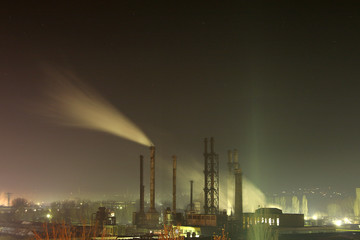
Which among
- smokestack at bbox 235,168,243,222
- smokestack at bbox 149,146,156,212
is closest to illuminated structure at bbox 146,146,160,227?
smokestack at bbox 149,146,156,212

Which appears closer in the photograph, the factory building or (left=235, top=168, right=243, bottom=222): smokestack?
the factory building

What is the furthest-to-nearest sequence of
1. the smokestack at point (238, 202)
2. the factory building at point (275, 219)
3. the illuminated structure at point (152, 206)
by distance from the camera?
the illuminated structure at point (152, 206), the smokestack at point (238, 202), the factory building at point (275, 219)

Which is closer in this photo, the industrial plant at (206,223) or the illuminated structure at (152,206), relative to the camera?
the industrial plant at (206,223)

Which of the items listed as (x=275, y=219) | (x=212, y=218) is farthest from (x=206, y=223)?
(x=275, y=219)

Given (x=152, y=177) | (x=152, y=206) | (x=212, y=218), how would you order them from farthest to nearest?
(x=152, y=177) → (x=152, y=206) → (x=212, y=218)

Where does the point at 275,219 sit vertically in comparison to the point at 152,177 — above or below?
below

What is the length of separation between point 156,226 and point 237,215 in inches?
488

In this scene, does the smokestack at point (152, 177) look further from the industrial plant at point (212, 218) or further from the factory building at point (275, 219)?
the factory building at point (275, 219)

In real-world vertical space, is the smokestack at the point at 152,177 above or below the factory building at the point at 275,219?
above

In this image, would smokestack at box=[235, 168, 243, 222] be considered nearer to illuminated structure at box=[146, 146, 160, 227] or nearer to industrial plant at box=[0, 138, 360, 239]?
industrial plant at box=[0, 138, 360, 239]

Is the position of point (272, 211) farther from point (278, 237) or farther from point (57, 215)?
point (57, 215)

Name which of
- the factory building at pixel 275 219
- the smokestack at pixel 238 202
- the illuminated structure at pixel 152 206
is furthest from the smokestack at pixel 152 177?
the factory building at pixel 275 219

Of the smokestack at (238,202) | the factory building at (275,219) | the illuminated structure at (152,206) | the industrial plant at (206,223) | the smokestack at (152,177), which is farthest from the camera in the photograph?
the smokestack at (152,177)

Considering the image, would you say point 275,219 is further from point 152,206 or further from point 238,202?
point 152,206
